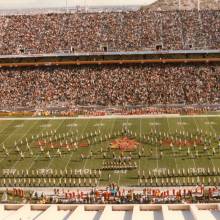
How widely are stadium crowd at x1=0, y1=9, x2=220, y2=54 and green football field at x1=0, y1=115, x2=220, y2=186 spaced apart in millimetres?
17732

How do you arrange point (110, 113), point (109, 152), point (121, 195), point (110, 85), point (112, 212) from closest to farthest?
point (112, 212), point (121, 195), point (109, 152), point (110, 113), point (110, 85)

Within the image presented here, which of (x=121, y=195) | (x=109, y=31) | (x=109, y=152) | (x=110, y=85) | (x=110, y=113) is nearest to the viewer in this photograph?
(x=121, y=195)

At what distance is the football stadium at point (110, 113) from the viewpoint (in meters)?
26.3

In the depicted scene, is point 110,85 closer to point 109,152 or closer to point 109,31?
point 109,31

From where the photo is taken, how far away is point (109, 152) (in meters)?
34.3

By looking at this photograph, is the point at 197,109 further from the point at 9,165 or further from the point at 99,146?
the point at 9,165

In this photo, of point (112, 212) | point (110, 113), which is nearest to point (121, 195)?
point (112, 212)

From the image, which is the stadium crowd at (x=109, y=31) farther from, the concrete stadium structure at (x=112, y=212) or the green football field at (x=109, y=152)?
the concrete stadium structure at (x=112, y=212)

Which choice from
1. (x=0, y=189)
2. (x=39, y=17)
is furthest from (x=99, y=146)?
(x=39, y=17)

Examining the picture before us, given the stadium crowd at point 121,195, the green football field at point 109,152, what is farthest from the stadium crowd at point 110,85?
the stadium crowd at point 121,195

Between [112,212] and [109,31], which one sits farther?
[109,31]

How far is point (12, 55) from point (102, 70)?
40.9 ft

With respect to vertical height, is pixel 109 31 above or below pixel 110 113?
above

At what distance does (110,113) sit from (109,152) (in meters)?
14.6
